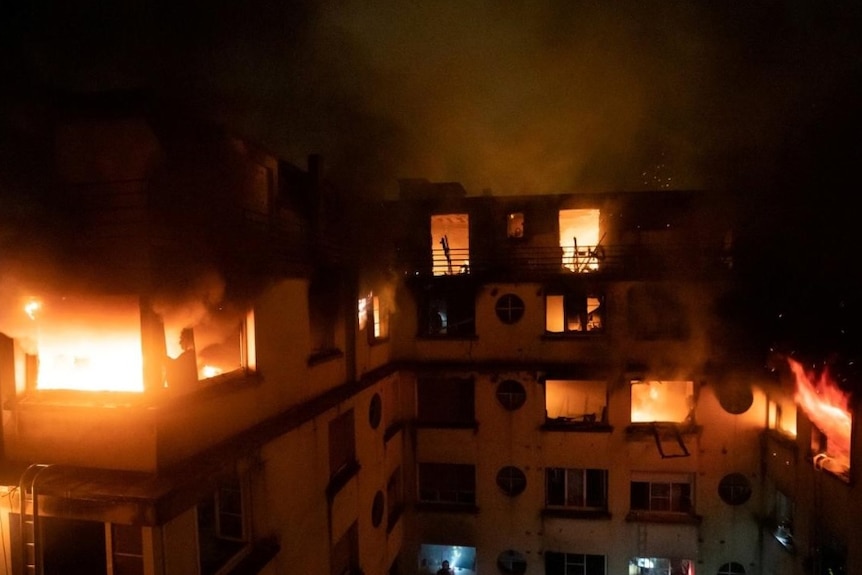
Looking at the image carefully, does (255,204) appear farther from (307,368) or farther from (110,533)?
(110,533)

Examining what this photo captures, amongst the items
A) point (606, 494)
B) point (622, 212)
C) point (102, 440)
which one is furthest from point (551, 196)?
point (102, 440)

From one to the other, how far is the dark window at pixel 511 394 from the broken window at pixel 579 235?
4.30m

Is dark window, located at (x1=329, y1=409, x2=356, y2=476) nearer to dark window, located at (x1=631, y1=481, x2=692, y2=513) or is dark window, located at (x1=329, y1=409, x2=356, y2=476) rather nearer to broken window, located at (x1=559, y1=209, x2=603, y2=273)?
broken window, located at (x1=559, y1=209, x2=603, y2=273)

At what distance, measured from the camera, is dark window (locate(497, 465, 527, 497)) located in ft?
54.3

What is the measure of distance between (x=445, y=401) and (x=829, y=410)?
10.3 m

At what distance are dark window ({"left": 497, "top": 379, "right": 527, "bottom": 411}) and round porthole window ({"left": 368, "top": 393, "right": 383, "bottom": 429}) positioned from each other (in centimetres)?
409

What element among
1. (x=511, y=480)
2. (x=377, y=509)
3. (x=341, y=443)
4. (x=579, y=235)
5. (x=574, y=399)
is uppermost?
(x=579, y=235)

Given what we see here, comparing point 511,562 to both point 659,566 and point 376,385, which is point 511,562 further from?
point 376,385

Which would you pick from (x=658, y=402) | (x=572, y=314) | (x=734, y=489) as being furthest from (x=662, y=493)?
(x=572, y=314)

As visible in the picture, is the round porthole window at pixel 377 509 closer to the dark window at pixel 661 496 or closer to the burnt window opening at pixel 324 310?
the burnt window opening at pixel 324 310

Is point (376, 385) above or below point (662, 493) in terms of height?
above

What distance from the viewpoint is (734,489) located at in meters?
15.4

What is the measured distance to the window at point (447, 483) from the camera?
55.8ft

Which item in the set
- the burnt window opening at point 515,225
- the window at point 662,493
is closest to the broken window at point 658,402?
the window at point 662,493
